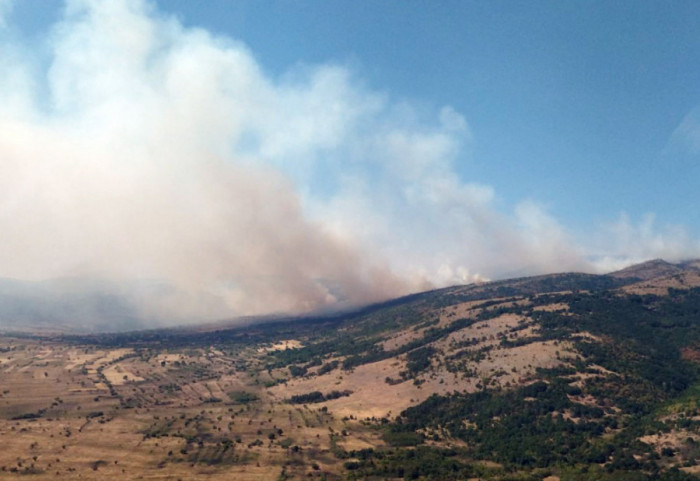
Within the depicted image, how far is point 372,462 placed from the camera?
484 feet

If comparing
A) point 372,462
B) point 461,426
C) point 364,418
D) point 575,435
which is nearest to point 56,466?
point 372,462

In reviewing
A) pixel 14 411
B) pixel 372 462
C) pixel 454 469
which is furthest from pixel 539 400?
pixel 14 411

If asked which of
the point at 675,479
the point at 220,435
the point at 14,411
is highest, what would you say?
the point at 14,411

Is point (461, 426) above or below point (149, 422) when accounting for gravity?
below

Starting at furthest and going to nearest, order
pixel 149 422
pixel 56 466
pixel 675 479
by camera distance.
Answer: pixel 149 422
pixel 56 466
pixel 675 479

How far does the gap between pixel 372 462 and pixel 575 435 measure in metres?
64.2

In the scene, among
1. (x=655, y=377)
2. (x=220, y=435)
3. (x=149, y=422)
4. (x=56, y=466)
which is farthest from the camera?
(x=655, y=377)

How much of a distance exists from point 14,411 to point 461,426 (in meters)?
155

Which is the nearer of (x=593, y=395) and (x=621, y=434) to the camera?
(x=621, y=434)

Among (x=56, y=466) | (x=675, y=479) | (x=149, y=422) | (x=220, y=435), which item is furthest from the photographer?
(x=149, y=422)

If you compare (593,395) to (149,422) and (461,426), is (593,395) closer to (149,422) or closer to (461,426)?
(461,426)

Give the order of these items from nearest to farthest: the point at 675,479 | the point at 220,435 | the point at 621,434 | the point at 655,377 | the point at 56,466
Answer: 1. the point at 675,479
2. the point at 56,466
3. the point at 621,434
4. the point at 220,435
5. the point at 655,377

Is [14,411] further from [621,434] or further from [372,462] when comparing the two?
[621,434]

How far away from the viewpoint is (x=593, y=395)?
616ft
